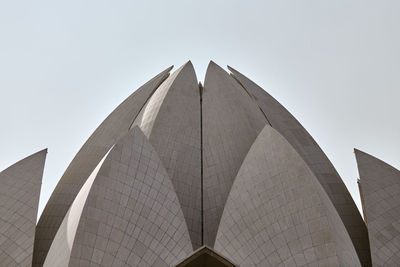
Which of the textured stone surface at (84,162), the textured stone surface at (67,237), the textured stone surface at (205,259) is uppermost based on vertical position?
the textured stone surface at (84,162)

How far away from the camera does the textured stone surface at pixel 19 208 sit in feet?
39.9

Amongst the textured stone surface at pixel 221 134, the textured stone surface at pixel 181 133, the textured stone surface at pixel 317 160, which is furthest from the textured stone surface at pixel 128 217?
the textured stone surface at pixel 317 160

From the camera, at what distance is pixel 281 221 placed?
439 inches

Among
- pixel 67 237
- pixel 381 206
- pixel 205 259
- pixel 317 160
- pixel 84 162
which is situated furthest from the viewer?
pixel 317 160

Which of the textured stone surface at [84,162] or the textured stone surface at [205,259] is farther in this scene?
the textured stone surface at [84,162]

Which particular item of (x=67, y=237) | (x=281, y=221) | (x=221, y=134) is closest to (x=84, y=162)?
(x=221, y=134)

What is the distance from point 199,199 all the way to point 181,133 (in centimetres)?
230

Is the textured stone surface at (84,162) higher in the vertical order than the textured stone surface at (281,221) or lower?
higher

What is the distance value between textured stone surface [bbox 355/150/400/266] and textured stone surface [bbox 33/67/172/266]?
23.8ft

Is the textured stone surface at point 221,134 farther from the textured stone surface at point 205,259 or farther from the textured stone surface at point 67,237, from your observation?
the textured stone surface at point 67,237

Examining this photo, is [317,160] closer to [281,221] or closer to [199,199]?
[199,199]

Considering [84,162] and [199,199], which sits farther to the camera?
[84,162]

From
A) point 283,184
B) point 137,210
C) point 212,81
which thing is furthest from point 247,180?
point 212,81

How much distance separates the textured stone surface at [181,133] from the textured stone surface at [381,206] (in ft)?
13.8
